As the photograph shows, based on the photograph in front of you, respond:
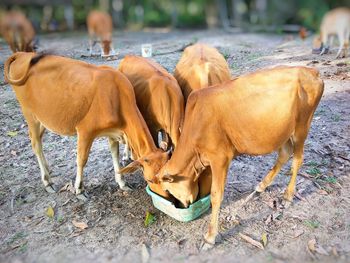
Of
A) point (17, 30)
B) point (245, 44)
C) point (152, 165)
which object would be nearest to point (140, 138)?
point (152, 165)

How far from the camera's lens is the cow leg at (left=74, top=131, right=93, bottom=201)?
388 centimetres

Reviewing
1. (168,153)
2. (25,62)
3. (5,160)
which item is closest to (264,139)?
(168,153)

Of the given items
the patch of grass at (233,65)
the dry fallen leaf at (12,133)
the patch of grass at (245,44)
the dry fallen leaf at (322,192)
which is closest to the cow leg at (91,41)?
the patch of grass at (233,65)

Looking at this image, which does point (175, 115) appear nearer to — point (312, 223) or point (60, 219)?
point (60, 219)

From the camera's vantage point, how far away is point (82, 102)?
12.6ft

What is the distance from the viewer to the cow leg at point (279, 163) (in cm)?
396

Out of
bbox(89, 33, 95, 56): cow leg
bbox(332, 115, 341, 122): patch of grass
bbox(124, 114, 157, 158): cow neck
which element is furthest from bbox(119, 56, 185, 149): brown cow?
bbox(89, 33, 95, 56): cow leg

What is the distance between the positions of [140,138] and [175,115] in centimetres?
52

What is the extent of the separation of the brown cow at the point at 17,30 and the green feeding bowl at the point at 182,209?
3.52m

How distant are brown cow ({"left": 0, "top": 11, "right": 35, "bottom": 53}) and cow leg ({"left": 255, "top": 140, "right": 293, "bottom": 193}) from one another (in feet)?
13.4

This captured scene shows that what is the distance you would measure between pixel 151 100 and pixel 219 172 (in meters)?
1.22

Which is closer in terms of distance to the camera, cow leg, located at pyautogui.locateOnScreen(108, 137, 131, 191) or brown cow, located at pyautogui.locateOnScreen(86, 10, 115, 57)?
cow leg, located at pyautogui.locateOnScreen(108, 137, 131, 191)

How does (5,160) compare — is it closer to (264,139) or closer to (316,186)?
(264,139)

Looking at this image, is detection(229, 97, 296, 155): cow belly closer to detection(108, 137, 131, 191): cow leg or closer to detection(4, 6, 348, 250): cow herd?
detection(4, 6, 348, 250): cow herd
